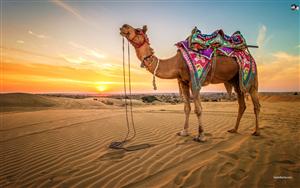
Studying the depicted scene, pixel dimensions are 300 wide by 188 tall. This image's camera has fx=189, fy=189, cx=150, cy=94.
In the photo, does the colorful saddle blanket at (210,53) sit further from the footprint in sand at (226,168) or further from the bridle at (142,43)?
the footprint in sand at (226,168)

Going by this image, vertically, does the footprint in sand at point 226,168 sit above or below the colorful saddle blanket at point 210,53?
below

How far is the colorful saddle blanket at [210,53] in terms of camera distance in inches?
192

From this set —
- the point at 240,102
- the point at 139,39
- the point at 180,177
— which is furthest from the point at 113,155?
the point at 240,102

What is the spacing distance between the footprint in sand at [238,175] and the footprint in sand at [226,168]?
5.0 inches

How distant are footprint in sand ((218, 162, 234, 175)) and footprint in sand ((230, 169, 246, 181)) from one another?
0.13m

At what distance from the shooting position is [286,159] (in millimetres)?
3678

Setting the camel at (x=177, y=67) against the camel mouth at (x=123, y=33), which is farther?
the camel at (x=177, y=67)

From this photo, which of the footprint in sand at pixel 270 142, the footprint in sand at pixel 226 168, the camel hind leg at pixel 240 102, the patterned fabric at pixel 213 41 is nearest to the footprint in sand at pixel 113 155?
the footprint in sand at pixel 226 168

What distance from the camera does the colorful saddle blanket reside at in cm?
488

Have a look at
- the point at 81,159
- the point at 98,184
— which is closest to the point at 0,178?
the point at 81,159

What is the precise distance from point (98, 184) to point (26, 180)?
1.33m

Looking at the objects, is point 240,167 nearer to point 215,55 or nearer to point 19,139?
point 215,55

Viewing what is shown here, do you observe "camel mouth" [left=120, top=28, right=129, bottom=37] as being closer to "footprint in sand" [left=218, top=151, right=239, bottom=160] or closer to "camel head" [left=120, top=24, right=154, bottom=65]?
"camel head" [left=120, top=24, right=154, bottom=65]

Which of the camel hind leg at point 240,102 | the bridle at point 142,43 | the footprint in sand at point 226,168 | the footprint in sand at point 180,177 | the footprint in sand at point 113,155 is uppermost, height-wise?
the bridle at point 142,43
